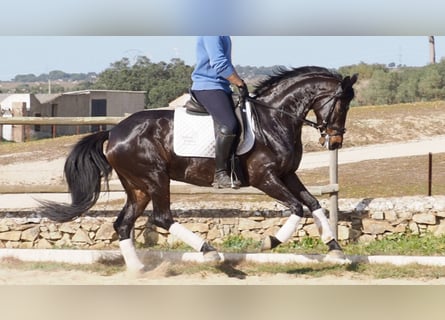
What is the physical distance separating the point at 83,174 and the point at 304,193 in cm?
226

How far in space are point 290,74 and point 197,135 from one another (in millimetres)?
1163

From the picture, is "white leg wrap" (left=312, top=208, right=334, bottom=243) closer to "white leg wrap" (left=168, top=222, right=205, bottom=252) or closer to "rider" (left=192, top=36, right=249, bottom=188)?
"rider" (left=192, top=36, right=249, bottom=188)

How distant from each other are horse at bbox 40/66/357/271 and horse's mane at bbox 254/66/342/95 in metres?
0.01

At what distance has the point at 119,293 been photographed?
558 centimetres

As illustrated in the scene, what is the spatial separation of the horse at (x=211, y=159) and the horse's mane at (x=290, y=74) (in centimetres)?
1

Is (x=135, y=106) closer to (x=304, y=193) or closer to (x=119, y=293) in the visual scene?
(x=304, y=193)

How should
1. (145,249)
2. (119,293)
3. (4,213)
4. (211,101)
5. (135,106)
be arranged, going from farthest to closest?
(135,106)
(4,213)
(145,249)
(211,101)
(119,293)

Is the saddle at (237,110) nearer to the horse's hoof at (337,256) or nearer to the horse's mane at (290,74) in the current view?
the horse's mane at (290,74)

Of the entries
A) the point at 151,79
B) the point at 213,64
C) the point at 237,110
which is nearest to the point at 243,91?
the point at 237,110

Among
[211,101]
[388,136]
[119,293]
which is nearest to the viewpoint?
[119,293]

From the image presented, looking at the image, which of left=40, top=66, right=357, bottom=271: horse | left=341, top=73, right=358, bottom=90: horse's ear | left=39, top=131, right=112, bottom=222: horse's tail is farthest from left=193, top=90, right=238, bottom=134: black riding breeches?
left=39, top=131, right=112, bottom=222: horse's tail

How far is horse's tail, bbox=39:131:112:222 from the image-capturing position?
8125 mm

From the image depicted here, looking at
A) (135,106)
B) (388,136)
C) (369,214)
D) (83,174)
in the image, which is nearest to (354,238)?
(369,214)

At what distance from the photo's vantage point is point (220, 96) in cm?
753
